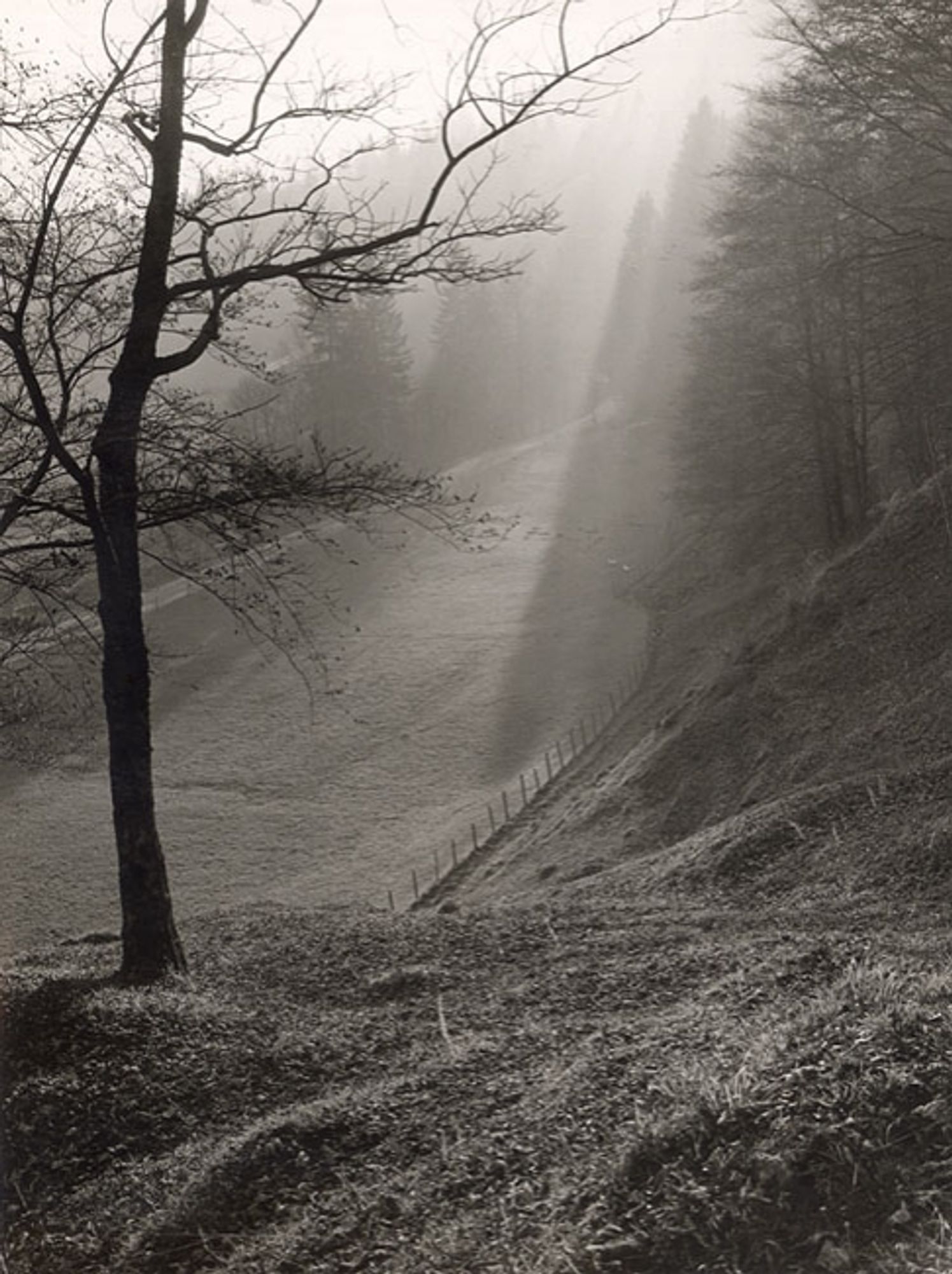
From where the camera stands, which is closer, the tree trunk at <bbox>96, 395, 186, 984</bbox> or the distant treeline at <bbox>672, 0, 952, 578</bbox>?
the tree trunk at <bbox>96, 395, 186, 984</bbox>

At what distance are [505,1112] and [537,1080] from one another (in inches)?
18.6

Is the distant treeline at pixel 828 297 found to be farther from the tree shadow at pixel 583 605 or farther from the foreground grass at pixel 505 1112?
the foreground grass at pixel 505 1112

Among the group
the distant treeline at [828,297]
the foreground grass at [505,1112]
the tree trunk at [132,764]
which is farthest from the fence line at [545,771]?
the foreground grass at [505,1112]

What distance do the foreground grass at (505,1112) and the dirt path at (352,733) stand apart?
13.8 m

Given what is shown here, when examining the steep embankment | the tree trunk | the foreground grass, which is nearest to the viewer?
the foreground grass

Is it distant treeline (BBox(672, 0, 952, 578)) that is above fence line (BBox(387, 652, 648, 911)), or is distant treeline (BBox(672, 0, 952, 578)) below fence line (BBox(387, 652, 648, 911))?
above

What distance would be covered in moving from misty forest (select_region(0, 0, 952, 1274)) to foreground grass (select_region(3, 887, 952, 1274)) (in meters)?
0.03

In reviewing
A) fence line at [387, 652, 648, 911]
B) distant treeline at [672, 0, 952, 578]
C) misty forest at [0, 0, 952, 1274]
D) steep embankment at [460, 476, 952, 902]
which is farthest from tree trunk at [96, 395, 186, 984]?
fence line at [387, 652, 648, 911]

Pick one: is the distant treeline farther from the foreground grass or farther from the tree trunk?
the foreground grass

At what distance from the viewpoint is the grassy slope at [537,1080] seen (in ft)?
15.1

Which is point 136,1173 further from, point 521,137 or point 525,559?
point 521,137

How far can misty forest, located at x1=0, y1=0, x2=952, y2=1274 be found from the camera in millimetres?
5188

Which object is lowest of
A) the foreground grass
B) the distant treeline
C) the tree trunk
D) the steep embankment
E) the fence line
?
the fence line

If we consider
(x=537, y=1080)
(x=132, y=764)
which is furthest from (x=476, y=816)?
(x=537, y=1080)
